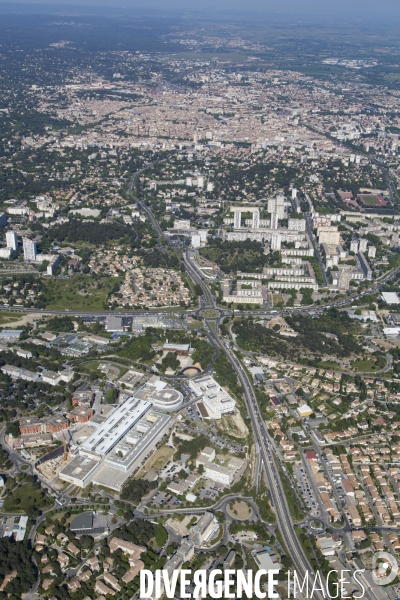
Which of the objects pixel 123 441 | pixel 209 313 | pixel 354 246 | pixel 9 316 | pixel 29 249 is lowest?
→ pixel 9 316

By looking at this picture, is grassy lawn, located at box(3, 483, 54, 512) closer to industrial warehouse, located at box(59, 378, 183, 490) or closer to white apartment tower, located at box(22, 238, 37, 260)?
industrial warehouse, located at box(59, 378, 183, 490)

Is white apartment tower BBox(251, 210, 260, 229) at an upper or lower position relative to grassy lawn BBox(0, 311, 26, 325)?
upper

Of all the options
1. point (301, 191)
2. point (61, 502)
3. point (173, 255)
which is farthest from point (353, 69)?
point (61, 502)

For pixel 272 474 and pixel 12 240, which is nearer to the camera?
pixel 272 474

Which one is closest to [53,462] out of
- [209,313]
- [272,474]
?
[272,474]

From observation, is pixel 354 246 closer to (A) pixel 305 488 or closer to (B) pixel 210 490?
(A) pixel 305 488

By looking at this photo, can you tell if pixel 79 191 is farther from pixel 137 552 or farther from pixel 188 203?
pixel 137 552

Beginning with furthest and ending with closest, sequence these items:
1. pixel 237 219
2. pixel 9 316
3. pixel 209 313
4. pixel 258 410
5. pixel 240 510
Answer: pixel 237 219 → pixel 209 313 → pixel 9 316 → pixel 258 410 → pixel 240 510

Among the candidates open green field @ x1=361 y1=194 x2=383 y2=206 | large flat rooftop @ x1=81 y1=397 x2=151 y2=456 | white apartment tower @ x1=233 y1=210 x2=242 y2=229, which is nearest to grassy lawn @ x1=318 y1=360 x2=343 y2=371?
large flat rooftop @ x1=81 y1=397 x2=151 y2=456
